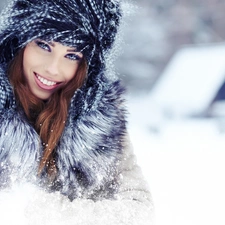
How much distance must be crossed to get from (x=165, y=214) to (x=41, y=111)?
129 cm

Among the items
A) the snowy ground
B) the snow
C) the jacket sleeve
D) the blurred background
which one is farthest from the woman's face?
the snow

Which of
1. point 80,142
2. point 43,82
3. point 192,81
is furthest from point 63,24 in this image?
point 192,81

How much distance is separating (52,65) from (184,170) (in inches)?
121

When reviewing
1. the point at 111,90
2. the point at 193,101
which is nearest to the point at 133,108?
the point at 193,101

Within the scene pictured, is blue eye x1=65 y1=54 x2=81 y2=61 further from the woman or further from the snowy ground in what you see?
the snowy ground

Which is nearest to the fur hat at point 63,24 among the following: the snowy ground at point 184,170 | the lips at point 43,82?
the lips at point 43,82

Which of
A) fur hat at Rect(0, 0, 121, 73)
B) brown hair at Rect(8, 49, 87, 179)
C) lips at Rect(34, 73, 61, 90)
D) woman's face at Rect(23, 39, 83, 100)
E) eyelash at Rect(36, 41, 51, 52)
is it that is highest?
fur hat at Rect(0, 0, 121, 73)

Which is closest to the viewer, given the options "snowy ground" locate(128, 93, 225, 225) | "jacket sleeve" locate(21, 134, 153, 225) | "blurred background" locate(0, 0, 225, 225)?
"jacket sleeve" locate(21, 134, 153, 225)

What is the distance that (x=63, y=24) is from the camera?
65.2 inches

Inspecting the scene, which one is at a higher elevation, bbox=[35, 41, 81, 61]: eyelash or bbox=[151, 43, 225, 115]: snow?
bbox=[35, 41, 81, 61]: eyelash

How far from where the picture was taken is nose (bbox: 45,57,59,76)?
167 cm

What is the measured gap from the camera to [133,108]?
11.8 meters

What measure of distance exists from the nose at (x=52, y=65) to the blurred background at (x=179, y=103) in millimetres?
237

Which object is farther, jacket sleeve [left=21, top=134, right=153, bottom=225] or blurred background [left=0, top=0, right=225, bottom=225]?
blurred background [left=0, top=0, right=225, bottom=225]
